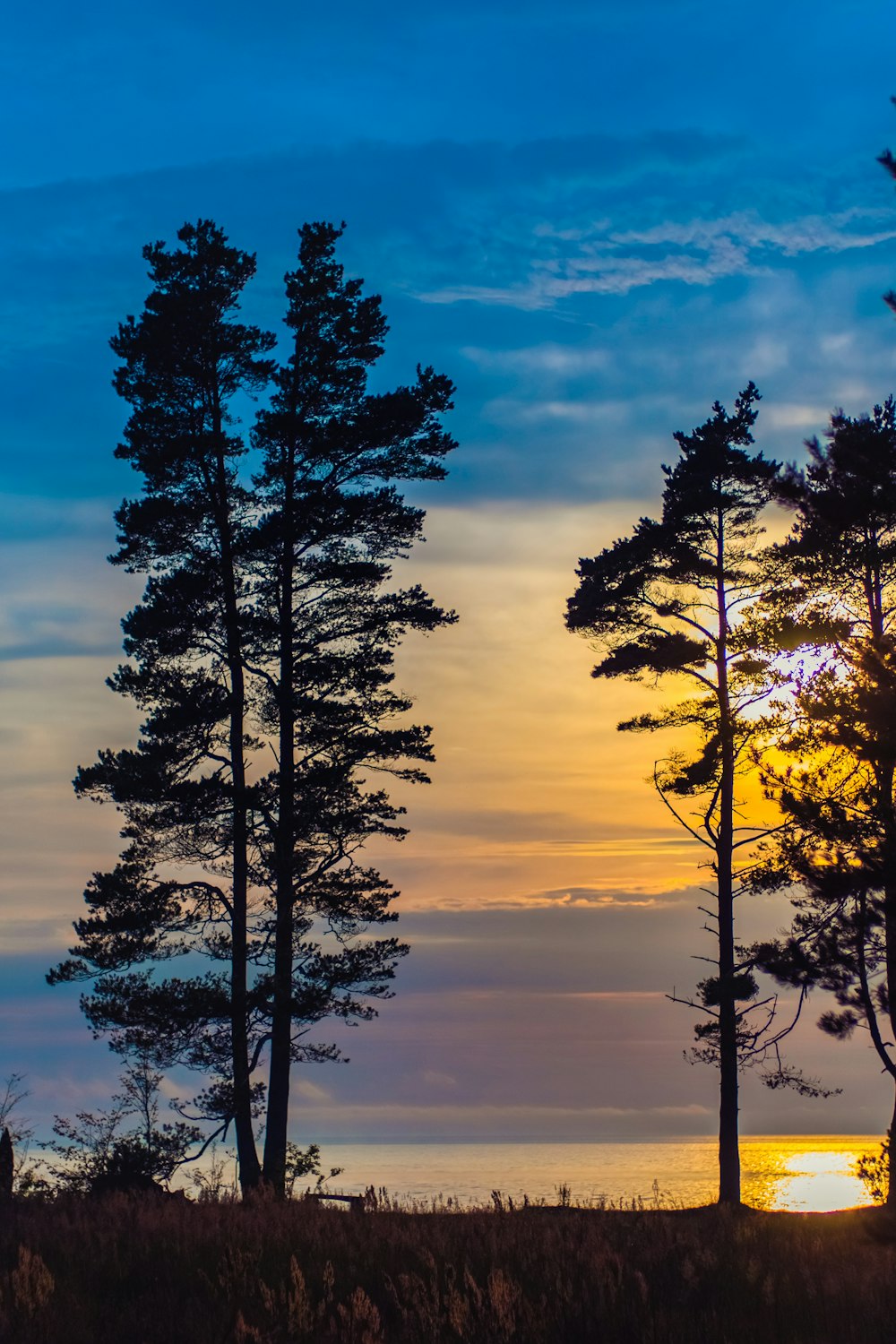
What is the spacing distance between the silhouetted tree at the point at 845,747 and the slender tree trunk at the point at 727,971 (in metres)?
0.85

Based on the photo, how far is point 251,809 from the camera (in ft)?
78.6

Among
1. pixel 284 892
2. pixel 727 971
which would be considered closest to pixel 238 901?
pixel 284 892

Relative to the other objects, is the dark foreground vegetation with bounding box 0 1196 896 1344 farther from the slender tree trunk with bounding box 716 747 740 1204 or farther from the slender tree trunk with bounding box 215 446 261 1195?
the slender tree trunk with bounding box 716 747 740 1204

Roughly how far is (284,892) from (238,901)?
88 centimetres

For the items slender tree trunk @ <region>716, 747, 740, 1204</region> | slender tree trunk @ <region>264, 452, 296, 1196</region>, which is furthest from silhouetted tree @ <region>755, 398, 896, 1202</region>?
slender tree trunk @ <region>264, 452, 296, 1196</region>

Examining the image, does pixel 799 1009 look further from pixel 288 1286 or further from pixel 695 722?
pixel 288 1286

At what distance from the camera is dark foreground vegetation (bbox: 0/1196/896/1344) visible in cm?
1012

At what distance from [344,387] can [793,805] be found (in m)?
12.6

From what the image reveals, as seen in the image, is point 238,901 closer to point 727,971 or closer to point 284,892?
point 284,892

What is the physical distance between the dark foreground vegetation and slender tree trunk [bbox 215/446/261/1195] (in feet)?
26.3

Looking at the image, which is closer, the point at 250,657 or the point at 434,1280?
the point at 434,1280

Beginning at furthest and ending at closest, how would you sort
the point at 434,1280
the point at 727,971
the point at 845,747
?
the point at 727,971 < the point at 845,747 < the point at 434,1280

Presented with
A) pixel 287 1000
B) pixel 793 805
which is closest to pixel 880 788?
pixel 793 805

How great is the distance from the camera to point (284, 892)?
23.9 metres
